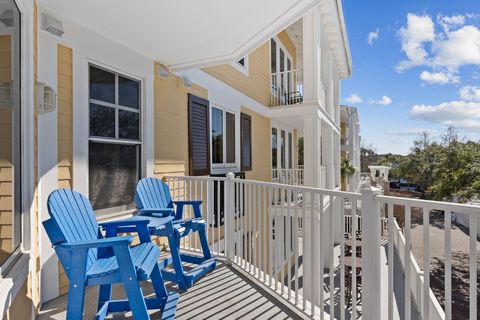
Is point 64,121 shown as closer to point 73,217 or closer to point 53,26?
point 53,26

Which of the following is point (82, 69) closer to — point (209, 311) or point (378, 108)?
point (209, 311)

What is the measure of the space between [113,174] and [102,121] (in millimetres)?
611

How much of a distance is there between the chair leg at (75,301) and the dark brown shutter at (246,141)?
5236 mm

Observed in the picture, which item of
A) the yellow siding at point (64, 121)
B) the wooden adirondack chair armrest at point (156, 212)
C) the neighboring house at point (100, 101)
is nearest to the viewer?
the neighboring house at point (100, 101)

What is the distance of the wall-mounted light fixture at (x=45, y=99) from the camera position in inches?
92.7

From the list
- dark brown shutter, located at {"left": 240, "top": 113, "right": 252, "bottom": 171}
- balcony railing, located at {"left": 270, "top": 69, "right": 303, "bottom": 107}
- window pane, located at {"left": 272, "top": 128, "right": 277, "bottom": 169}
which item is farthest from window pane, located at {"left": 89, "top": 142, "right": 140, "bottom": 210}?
window pane, located at {"left": 272, "top": 128, "right": 277, "bottom": 169}

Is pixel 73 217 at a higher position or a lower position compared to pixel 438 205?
lower

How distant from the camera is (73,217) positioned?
2104mm

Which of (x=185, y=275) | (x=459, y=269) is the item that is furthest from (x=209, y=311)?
(x=459, y=269)

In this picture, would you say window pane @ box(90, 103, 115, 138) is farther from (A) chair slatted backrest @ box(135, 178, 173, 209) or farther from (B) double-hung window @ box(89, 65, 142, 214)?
(A) chair slatted backrest @ box(135, 178, 173, 209)

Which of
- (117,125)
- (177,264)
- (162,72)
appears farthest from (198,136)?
(177,264)

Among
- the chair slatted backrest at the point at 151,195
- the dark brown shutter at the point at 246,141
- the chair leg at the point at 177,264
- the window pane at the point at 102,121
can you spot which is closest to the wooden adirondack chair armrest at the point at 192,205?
the chair slatted backrest at the point at 151,195

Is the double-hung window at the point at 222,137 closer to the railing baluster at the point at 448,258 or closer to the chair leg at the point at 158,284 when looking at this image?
the chair leg at the point at 158,284

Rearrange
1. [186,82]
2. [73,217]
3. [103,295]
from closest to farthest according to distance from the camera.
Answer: [73,217]
[103,295]
[186,82]
